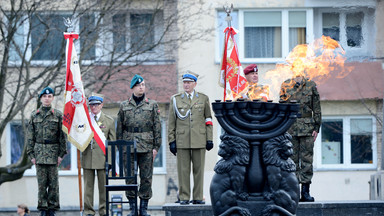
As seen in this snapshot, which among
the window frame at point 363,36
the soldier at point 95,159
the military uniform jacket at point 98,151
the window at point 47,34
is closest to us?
the window frame at point 363,36

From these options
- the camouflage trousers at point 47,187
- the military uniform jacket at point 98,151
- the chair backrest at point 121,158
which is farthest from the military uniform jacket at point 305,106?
the camouflage trousers at point 47,187

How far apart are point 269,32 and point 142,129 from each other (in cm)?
1243

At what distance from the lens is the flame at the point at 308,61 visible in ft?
41.7

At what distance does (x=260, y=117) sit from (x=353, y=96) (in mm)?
Result: 14694

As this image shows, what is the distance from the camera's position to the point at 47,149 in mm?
14492

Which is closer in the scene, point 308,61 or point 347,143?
point 308,61

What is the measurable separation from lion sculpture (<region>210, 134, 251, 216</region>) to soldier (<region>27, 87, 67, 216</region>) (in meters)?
3.86

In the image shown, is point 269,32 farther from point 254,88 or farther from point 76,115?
point 254,88

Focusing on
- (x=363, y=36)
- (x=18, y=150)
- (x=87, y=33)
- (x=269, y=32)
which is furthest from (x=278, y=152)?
(x=18, y=150)

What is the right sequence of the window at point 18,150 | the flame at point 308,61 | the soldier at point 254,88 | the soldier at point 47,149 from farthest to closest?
1. the window at point 18,150
2. the soldier at point 47,149
3. the soldier at point 254,88
4. the flame at point 308,61

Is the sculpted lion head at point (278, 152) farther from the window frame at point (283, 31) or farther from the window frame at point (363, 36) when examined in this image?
the window frame at point (283, 31)

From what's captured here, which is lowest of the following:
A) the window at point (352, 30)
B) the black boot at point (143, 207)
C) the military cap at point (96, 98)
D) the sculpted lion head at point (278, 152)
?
the black boot at point (143, 207)

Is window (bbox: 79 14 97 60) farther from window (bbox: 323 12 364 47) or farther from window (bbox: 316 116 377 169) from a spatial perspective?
window (bbox: 323 12 364 47)

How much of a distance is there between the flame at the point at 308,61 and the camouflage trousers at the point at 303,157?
3.59 ft
